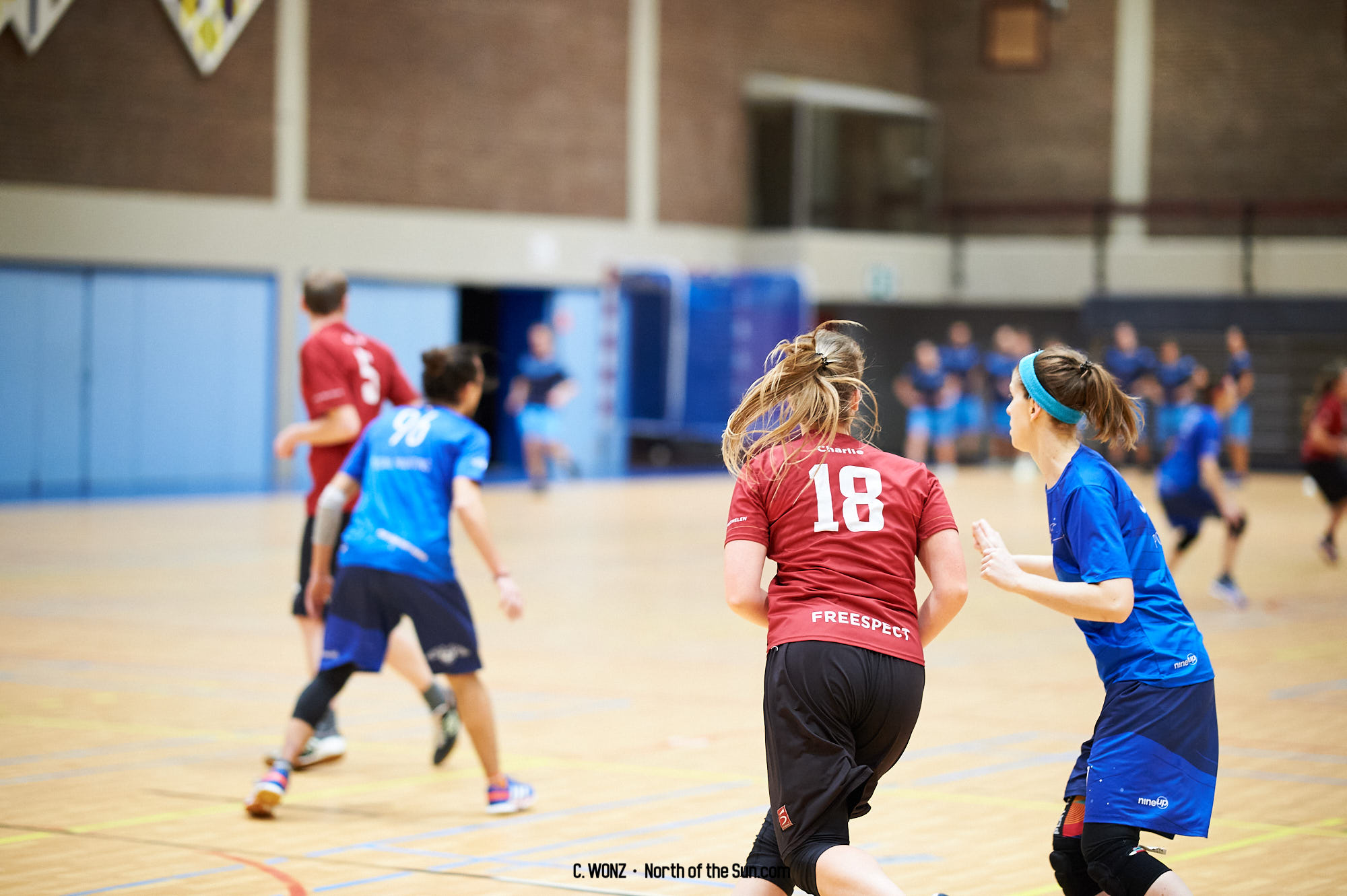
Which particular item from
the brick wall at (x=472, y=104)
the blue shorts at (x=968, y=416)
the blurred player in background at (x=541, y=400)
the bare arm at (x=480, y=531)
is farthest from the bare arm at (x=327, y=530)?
the blue shorts at (x=968, y=416)

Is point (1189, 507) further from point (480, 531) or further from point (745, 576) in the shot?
point (745, 576)

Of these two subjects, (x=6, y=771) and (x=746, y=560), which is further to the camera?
(x=6, y=771)

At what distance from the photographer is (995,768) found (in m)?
7.42

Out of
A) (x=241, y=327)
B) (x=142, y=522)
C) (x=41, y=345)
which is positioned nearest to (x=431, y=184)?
(x=241, y=327)

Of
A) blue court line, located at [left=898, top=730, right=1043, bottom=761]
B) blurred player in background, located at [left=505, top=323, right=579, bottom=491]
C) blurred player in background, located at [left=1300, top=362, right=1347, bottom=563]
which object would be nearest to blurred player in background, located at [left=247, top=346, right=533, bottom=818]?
blue court line, located at [left=898, top=730, right=1043, bottom=761]

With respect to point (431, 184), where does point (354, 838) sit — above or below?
below

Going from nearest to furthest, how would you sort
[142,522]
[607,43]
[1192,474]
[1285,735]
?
[1285,735] → [1192,474] → [142,522] → [607,43]

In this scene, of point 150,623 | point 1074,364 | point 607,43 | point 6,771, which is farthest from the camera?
point 607,43

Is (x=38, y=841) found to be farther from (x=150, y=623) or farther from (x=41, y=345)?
(x=41, y=345)

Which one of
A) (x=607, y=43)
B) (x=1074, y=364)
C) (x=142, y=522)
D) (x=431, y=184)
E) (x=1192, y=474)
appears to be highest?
(x=607, y=43)

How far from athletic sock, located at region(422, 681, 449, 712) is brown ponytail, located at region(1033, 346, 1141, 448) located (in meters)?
3.99

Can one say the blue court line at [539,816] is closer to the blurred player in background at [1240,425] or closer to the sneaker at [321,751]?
the sneaker at [321,751]

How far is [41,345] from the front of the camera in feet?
71.9

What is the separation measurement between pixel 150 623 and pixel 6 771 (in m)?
4.59
